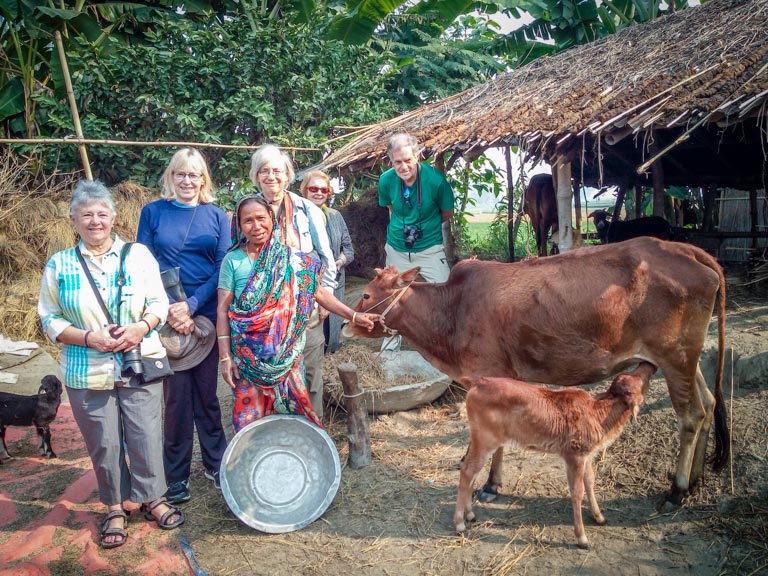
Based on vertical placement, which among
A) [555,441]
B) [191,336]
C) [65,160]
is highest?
[65,160]

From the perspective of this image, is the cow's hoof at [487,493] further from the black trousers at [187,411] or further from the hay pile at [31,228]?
the hay pile at [31,228]

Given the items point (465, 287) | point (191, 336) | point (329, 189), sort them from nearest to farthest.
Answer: point (191, 336), point (465, 287), point (329, 189)

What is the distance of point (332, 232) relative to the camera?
6453mm

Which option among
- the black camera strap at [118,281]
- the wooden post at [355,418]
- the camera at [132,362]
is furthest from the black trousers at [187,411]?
the wooden post at [355,418]

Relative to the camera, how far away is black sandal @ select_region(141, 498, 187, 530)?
163 inches

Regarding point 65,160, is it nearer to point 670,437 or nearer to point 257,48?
point 257,48

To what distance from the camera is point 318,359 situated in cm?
466

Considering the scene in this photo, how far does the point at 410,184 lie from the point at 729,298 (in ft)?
14.0

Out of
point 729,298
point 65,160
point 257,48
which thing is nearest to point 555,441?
point 729,298

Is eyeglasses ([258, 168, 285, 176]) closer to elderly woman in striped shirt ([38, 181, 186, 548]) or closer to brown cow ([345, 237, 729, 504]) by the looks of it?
elderly woman in striped shirt ([38, 181, 186, 548])

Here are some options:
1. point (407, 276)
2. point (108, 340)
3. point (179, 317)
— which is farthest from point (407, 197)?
point (108, 340)

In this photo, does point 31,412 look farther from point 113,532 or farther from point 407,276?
point 407,276

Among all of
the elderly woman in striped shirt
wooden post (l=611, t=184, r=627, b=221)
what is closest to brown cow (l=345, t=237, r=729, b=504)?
the elderly woman in striped shirt

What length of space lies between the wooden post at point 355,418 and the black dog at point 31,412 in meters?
2.87
